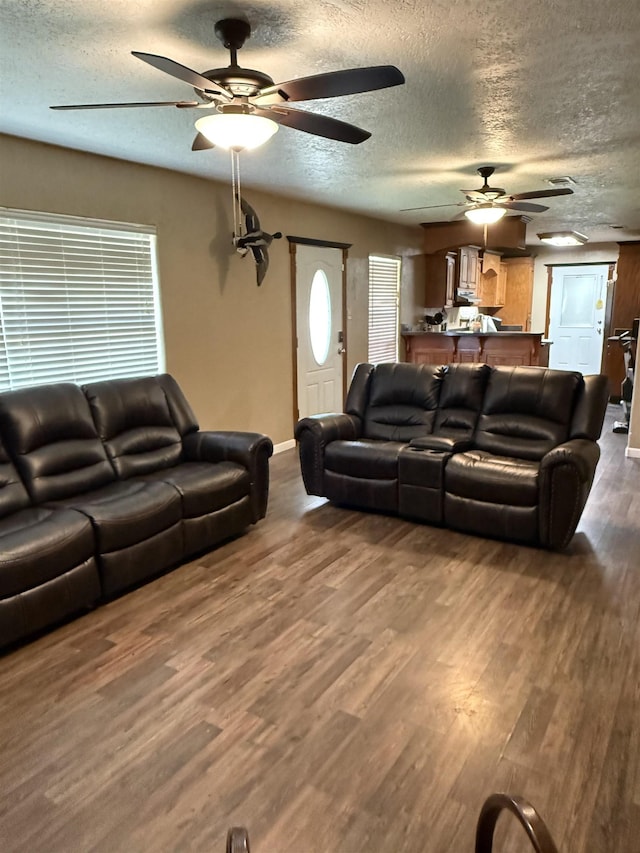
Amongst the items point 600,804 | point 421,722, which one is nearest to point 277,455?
point 421,722

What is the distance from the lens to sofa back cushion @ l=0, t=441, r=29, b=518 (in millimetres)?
3064

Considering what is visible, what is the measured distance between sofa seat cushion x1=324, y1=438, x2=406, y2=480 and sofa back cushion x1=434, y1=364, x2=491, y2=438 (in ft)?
1.29

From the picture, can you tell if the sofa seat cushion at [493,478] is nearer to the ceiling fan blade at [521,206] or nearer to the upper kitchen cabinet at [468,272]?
the ceiling fan blade at [521,206]

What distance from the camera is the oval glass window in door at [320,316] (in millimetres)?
6266

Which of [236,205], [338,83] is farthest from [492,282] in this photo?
[338,83]

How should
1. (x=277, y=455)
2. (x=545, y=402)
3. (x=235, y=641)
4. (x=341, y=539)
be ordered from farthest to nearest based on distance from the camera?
(x=277, y=455) → (x=545, y=402) → (x=341, y=539) → (x=235, y=641)

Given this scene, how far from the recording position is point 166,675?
243cm

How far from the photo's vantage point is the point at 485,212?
4.72 meters

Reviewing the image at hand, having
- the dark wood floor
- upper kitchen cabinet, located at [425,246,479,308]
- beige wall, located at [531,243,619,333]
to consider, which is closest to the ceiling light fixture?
the dark wood floor

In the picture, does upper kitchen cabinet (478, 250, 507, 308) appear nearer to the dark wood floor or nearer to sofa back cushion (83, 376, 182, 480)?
sofa back cushion (83, 376, 182, 480)

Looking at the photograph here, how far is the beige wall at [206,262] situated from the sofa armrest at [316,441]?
1101mm

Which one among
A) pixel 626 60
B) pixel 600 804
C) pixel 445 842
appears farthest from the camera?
pixel 626 60

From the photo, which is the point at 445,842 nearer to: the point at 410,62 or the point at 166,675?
the point at 166,675

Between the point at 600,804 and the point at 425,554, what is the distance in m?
1.84
